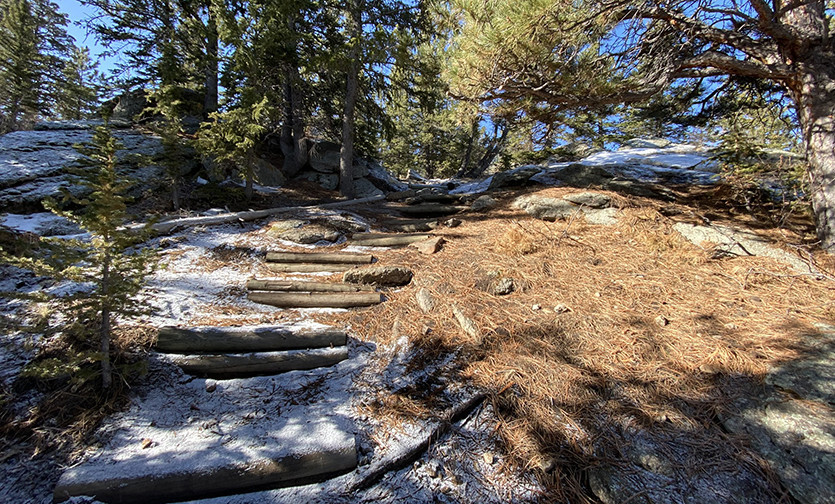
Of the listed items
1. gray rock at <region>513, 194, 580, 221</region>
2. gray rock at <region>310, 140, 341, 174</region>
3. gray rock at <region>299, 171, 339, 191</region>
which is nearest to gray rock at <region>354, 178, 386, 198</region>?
gray rock at <region>299, 171, 339, 191</region>

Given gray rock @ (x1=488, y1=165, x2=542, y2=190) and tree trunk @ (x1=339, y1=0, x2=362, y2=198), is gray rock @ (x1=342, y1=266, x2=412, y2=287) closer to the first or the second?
gray rock @ (x1=488, y1=165, x2=542, y2=190)

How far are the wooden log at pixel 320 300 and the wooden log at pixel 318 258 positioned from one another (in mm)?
A: 1015

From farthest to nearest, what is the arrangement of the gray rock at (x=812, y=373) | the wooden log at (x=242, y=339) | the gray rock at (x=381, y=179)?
the gray rock at (x=381, y=179) → the wooden log at (x=242, y=339) → the gray rock at (x=812, y=373)

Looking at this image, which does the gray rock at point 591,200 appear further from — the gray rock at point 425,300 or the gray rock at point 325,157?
the gray rock at point 325,157

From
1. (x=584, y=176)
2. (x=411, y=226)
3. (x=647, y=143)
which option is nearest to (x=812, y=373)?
(x=411, y=226)

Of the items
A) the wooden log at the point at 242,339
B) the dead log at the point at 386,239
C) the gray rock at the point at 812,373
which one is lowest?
the wooden log at the point at 242,339

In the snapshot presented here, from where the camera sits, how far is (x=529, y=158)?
11883 millimetres

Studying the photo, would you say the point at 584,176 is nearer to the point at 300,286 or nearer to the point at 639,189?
the point at 639,189

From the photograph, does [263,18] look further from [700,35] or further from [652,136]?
[652,136]

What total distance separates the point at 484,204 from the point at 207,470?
20.9ft

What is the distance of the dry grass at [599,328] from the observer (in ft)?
7.11

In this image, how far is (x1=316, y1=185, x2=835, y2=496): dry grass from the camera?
7.11ft

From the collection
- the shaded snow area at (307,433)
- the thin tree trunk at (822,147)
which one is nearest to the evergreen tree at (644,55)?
the thin tree trunk at (822,147)

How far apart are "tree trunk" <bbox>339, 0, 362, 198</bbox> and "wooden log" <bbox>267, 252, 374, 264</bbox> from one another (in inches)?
215
